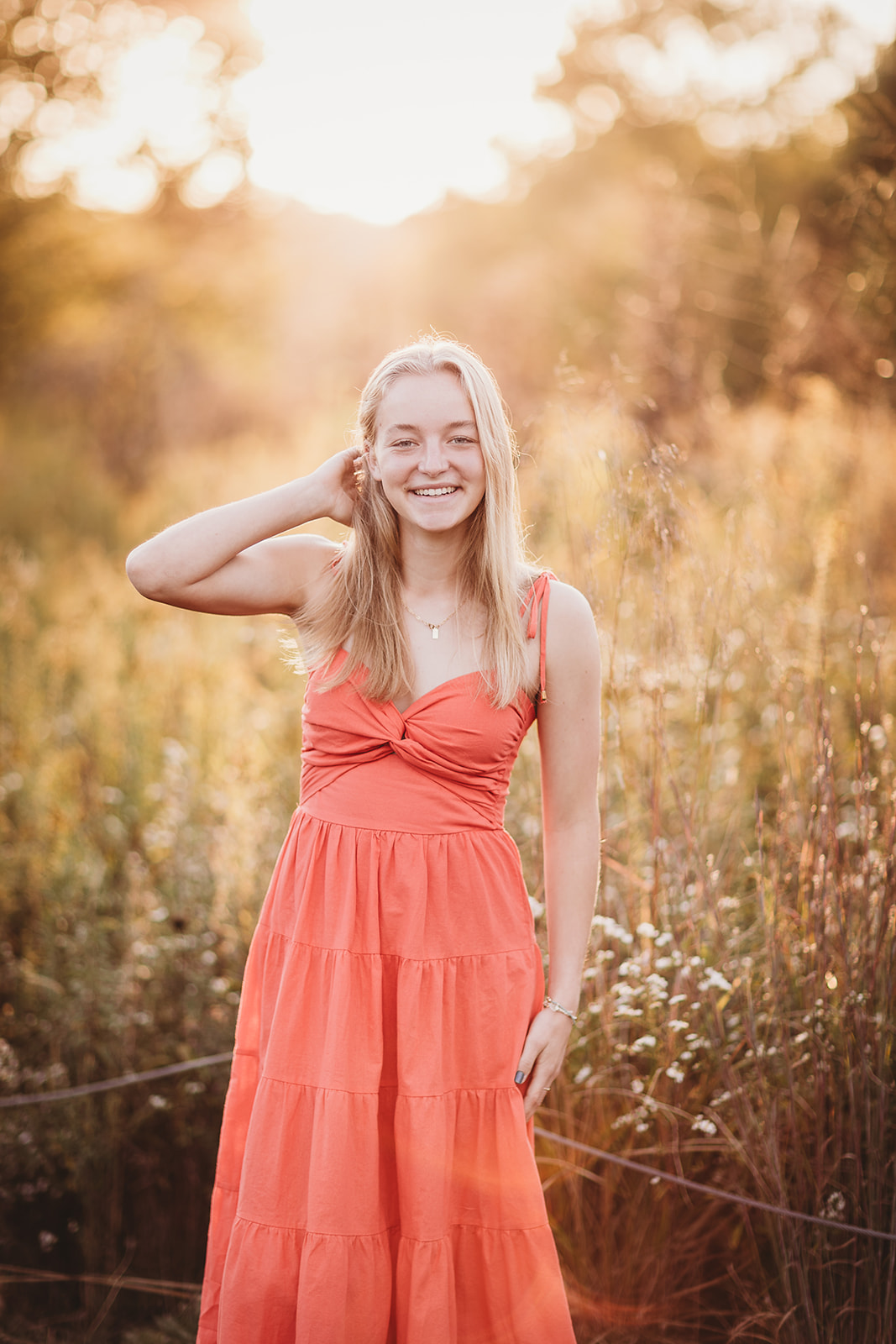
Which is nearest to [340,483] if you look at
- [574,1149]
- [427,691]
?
[427,691]

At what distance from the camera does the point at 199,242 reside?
15.0 m

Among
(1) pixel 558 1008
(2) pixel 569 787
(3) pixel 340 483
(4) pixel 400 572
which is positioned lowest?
(1) pixel 558 1008

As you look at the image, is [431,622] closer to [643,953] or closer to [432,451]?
[432,451]

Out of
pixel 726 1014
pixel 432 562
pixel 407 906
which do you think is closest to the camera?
pixel 407 906

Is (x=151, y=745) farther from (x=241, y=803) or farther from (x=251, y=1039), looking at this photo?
(x=251, y=1039)

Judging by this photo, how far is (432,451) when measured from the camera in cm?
171

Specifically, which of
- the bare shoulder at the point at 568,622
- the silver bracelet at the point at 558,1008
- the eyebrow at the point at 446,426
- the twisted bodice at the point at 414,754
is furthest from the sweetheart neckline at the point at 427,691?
the silver bracelet at the point at 558,1008

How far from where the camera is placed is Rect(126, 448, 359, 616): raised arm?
67.8 inches

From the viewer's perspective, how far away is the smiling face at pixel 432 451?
1722mm

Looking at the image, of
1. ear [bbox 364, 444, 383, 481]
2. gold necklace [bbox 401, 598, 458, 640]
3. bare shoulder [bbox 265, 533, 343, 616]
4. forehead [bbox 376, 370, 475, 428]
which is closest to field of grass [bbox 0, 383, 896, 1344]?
bare shoulder [bbox 265, 533, 343, 616]

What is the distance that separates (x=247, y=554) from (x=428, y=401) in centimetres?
43

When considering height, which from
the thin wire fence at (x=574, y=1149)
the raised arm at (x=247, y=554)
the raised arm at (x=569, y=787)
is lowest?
the thin wire fence at (x=574, y=1149)

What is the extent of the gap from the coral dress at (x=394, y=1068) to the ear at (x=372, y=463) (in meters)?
0.40

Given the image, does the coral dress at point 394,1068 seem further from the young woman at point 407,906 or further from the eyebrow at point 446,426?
the eyebrow at point 446,426
